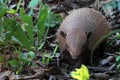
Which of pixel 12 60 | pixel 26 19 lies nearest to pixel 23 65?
pixel 12 60

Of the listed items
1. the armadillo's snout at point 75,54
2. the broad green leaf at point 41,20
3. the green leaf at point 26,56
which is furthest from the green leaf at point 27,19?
the armadillo's snout at point 75,54

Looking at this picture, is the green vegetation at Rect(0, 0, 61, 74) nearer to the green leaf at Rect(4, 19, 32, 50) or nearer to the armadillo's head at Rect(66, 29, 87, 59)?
the green leaf at Rect(4, 19, 32, 50)

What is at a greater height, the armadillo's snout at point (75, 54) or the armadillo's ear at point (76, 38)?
the armadillo's ear at point (76, 38)

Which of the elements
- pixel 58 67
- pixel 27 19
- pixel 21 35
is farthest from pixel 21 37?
pixel 58 67

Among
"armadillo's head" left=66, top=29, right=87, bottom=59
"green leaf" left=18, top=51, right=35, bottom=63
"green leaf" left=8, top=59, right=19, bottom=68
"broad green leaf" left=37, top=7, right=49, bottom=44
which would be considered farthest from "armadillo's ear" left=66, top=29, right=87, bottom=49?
"green leaf" left=8, top=59, right=19, bottom=68

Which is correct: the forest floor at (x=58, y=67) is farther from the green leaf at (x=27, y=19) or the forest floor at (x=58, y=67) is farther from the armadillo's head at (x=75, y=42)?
the green leaf at (x=27, y=19)

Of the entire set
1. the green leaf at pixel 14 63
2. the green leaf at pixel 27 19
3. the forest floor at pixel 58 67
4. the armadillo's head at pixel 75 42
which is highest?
the green leaf at pixel 27 19

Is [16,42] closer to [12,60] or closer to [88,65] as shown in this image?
[12,60]

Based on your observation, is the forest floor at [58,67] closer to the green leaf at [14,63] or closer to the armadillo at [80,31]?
the green leaf at [14,63]
